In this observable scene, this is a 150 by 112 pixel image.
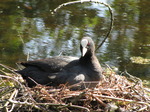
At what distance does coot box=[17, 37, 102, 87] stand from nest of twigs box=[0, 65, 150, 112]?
0.52 ft

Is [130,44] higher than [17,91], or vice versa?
[17,91]

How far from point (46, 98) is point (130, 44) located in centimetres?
425

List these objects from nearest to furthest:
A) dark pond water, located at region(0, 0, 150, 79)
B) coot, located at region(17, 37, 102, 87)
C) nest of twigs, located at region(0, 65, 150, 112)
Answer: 1. nest of twigs, located at region(0, 65, 150, 112)
2. coot, located at region(17, 37, 102, 87)
3. dark pond water, located at region(0, 0, 150, 79)

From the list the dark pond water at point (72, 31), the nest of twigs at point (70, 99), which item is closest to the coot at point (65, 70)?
the nest of twigs at point (70, 99)

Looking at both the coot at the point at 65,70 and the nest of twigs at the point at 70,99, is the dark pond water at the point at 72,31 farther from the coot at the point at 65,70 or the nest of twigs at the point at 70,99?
the nest of twigs at the point at 70,99

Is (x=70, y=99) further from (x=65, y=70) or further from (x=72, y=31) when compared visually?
(x=72, y=31)

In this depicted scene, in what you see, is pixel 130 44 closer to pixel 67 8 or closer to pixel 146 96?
pixel 67 8

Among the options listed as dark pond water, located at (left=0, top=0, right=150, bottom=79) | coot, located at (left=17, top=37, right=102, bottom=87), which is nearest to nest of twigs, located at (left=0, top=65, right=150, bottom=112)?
coot, located at (left=17, top=37, right=102, bottom=87)

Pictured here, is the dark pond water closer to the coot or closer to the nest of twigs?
the coot

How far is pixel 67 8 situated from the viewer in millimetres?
11180

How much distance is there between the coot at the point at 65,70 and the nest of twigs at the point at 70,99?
0.16m

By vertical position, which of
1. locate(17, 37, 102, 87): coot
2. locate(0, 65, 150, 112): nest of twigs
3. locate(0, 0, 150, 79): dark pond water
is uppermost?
locate(17, 37, 102, 87): coot

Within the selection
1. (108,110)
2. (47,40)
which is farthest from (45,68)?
(47,40)

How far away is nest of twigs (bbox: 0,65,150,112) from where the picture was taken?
16.6ft
